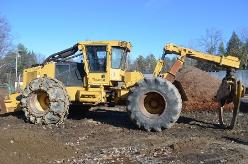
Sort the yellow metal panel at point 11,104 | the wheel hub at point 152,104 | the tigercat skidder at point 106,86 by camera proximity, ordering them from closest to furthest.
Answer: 1. the tigercat skidder at point 106,86
2. the wheel hub at point 152,104
3. the yellow metal panel at point 11,104

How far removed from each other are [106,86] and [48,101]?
197cm

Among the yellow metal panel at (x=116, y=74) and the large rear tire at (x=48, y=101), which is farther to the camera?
the yellow metal panel at (x=116, y=74)

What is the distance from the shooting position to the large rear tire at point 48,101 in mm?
13195

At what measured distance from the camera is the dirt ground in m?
8.35

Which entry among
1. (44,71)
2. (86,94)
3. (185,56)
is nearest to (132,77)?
(86,94)

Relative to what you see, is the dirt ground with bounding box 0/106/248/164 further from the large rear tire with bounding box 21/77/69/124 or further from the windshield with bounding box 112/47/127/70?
the windshield with bounding box 112/47/127/70

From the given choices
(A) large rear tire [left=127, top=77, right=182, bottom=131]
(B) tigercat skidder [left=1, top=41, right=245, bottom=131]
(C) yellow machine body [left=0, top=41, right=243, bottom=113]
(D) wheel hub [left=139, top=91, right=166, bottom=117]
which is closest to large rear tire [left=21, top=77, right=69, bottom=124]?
(B) tigercat skidder [left=1, top=41, right=245, bottom=131]

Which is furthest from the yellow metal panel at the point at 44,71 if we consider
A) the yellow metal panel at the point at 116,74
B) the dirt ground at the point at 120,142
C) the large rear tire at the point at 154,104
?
A: the large rear tire at the point at 154,104

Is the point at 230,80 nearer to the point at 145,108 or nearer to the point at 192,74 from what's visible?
the point at 145,108

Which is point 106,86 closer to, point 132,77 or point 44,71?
point 132,77

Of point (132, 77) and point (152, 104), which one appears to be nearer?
point (152, 104)

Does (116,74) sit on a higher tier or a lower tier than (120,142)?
higher

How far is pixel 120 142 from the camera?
34.1 ft

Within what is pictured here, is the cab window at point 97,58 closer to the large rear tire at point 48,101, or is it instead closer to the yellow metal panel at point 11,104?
the large rear tire at point 48,101
